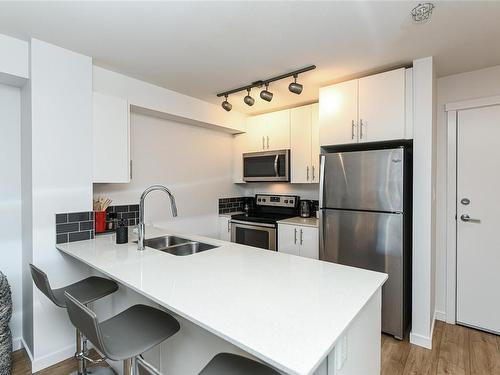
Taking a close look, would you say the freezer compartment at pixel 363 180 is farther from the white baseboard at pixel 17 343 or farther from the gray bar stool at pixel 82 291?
the white baseboard at pixel 17 343

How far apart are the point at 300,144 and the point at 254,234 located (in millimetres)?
1199

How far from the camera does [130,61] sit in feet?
7.21

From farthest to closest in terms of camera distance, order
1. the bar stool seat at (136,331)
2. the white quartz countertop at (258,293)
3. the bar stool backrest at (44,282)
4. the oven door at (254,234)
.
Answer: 1. the oven door at (254,234)
2. the bar stool backrest at (44,282)
3. the bar stool seat at (136,331)
4. the white quartz countertop at (258,293)

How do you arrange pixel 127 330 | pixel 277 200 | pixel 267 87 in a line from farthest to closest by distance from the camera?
pixel 277 200 → pixel 267 87 → pixel 127 330

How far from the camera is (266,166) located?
3.44m

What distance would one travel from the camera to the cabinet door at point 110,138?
219 cm

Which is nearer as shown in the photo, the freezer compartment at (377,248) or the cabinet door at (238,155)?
the freezer compartment at (377,248)

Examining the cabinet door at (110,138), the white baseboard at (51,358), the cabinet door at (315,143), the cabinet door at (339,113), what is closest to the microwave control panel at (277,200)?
the cabinet door at (315,143)

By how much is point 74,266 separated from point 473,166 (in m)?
3.49

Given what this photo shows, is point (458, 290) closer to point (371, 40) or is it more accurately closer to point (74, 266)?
point (371, 40)

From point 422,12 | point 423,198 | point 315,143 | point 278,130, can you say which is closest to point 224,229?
point 278,130

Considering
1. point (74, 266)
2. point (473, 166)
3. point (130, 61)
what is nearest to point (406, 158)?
point (473, 166)

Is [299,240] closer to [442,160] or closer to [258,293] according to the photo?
[442,160]

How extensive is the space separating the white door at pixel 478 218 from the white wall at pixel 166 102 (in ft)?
8.13
